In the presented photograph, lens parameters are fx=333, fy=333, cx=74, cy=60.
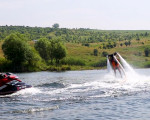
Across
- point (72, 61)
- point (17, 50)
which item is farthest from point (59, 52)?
point (17, 50)

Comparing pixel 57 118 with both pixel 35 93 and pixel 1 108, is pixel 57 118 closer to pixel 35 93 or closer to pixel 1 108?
pixel 1 108

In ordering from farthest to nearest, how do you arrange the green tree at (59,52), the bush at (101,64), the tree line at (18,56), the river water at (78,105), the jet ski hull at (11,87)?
the bush at (101,64) < the green tree at (59,52) < the tree line at (18,56) < the jet ski hull at (11,87) < the river water at (78,105)

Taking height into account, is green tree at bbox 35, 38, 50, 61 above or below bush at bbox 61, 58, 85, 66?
above

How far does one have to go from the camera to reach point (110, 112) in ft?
68.0

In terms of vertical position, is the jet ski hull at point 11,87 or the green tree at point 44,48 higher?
the green tree at point 44,48

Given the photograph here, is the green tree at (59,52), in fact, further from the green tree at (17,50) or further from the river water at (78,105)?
the river water at (78,105)

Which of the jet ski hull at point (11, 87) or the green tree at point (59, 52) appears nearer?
the jet ski hull at point (11, 87)

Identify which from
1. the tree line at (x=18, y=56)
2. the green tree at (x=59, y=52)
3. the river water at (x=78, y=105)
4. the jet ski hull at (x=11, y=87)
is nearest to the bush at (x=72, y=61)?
the green tree at (x=59, y=52)

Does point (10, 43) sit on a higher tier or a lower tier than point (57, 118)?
higher

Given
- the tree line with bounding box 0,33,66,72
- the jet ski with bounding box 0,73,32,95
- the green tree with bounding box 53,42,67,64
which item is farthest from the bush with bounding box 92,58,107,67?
the jet ski with bounding box 0,73,32,95

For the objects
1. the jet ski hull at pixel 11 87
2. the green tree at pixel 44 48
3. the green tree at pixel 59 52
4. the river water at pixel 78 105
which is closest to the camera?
the river water at pixel 78 105

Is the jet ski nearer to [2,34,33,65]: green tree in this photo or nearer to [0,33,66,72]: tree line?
[0,33,66,72]: tree line

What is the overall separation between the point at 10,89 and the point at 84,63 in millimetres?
68740

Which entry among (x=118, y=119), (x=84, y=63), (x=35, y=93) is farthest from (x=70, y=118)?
(x=84, y=63)
